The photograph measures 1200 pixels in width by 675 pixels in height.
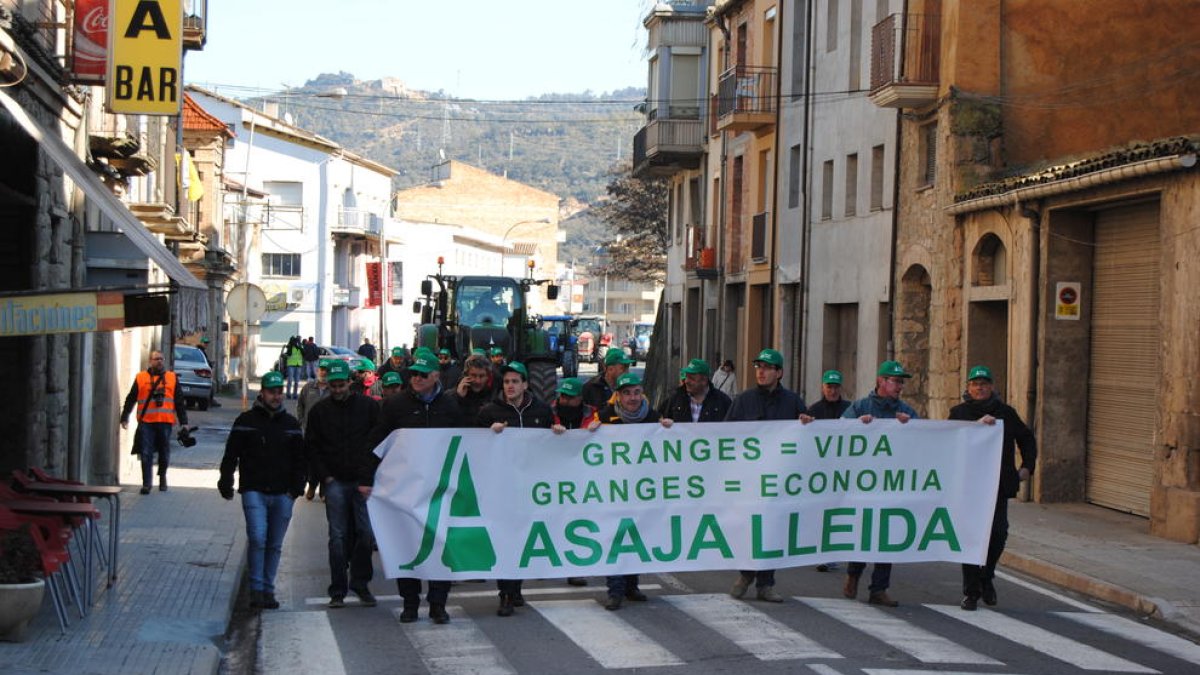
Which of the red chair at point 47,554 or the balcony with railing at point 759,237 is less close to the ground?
the balcony with railing at point 759,237

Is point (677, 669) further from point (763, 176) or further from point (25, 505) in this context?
point (763, 176)

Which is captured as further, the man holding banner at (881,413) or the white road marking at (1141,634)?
→ the man holding banner at (881,413)

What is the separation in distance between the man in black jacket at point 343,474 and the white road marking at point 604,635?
1345 mm

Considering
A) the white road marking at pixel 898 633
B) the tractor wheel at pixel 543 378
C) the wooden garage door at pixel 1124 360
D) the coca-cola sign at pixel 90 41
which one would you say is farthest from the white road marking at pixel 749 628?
the tractor wheel at pixel 543 378

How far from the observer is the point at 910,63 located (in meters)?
25.8

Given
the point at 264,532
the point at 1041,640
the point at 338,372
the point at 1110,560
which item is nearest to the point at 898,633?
the point at 1041,640

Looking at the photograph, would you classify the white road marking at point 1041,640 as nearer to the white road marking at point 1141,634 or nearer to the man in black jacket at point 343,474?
the white road marking at point 1141,634

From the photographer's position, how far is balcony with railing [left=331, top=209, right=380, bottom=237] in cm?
8438

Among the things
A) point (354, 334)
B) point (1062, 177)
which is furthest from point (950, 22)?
point (354, 334)

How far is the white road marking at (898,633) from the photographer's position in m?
10.3

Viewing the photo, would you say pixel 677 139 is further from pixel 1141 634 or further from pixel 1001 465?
pixel 1141 634

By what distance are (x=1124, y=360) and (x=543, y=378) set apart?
18.1 metres

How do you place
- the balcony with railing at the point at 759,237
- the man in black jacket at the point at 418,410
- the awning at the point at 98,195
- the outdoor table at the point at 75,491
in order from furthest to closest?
1. the balcony with railing at the point at 759,237
2. the awning at the point at 98,195
3. the outdoor table at the point at 75,491
4. the man in black jacket at the point at 418,410

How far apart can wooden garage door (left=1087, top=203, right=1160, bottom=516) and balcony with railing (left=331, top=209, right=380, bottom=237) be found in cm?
6584
